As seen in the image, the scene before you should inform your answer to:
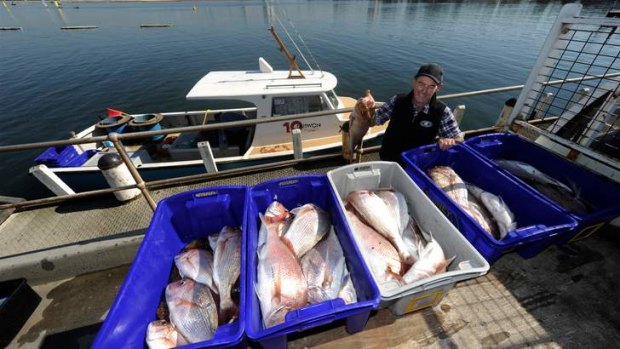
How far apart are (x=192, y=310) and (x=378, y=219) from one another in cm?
162

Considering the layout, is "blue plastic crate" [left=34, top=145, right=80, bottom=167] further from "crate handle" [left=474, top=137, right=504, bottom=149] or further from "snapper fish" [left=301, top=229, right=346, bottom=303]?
"crate handle" [left=474, top=137, right=504, bottom=149]

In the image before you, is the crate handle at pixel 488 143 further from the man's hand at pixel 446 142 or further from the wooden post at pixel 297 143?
the wooden post at pixel 297 143

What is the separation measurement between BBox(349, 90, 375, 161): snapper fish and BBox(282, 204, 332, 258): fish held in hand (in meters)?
1.42

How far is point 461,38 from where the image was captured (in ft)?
80.9

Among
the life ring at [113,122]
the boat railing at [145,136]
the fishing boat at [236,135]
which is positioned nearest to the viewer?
the boat railing at [145,136]

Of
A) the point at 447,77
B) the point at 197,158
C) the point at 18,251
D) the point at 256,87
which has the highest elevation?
the point at 256,87

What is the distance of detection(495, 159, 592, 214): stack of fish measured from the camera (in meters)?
2.56

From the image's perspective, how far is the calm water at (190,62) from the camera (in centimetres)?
1360

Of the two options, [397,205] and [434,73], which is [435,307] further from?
[434,73]

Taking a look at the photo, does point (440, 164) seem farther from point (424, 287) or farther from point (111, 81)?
point (111, 81)

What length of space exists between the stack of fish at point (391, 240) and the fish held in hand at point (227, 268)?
102 centimetres

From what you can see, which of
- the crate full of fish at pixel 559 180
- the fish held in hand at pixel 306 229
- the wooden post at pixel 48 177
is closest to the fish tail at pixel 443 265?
the fish held in hand at pixel 306 229

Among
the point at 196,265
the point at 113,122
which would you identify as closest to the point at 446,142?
the point at 196,265

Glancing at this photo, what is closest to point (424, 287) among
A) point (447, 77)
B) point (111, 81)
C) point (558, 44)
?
point (558, 44)
